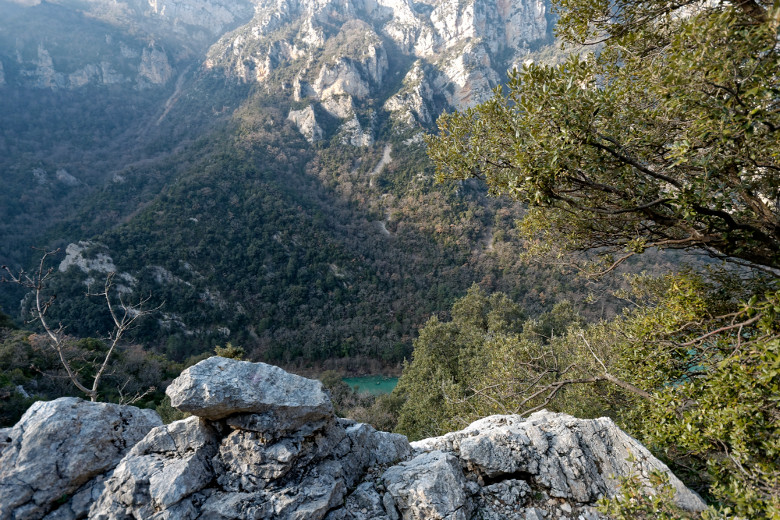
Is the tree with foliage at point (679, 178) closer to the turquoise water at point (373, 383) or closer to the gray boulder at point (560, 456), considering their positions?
the gray boulder at point (560, 456)

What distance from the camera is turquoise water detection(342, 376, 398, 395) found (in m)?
40.8

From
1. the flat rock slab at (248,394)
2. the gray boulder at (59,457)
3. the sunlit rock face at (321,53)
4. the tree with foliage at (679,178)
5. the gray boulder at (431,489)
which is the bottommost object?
the gray boulder at (59,457)

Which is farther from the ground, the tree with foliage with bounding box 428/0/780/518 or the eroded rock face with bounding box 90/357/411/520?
the tree with foliage with bounding box 428/0/780/518

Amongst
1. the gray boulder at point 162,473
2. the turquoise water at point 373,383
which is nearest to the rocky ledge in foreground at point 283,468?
the gray boulder at point 162,473

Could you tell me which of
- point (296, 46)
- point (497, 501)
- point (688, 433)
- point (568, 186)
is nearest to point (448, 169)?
point (568, 186)

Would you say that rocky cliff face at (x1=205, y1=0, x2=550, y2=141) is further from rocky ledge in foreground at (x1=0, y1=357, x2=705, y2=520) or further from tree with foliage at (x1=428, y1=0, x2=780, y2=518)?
rocky ledge in foreground at (x1=0, y1=357, x2=705, y2=520)

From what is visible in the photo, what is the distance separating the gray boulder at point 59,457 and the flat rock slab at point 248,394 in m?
1.87

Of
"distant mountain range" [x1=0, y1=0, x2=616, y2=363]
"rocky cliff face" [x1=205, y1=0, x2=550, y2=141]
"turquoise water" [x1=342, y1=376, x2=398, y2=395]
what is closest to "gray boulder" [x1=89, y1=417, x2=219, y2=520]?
"distant mountain range" [x1=0, y1=0, x2=616, y2=363]

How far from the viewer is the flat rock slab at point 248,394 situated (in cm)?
446

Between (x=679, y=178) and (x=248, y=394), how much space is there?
6553mm

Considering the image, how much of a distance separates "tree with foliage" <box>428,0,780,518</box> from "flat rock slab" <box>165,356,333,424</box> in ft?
13.5

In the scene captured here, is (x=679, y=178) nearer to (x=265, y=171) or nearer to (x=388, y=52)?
(x=265, y=171)

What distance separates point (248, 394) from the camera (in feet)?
15.2

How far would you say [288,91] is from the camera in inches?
3932
